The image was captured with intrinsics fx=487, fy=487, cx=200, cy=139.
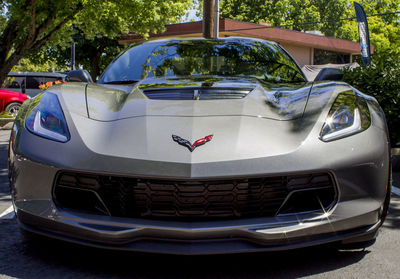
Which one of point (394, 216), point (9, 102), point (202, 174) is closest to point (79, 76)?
point (202, 174)

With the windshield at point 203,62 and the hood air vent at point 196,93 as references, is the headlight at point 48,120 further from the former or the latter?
the windshield at point 203,62

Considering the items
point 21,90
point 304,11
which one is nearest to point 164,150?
point 21,90

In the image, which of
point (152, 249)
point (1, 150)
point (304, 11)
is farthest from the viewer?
point (304, 11)

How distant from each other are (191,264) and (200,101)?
87 cm

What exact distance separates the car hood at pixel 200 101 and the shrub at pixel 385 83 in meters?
3.37

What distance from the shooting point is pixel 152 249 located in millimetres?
2184

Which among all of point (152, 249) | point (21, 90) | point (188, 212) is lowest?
point (21, 90)

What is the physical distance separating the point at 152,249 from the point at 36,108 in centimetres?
111

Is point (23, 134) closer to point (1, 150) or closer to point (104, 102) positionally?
point (104, 102)

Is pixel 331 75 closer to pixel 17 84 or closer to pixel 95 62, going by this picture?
pixel 17 84

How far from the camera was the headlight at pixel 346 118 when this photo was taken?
7.97 ft

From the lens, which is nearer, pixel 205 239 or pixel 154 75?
pixel 205 239

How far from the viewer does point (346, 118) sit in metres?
2.55

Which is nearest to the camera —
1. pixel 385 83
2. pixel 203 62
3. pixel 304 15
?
pixel 203 62
